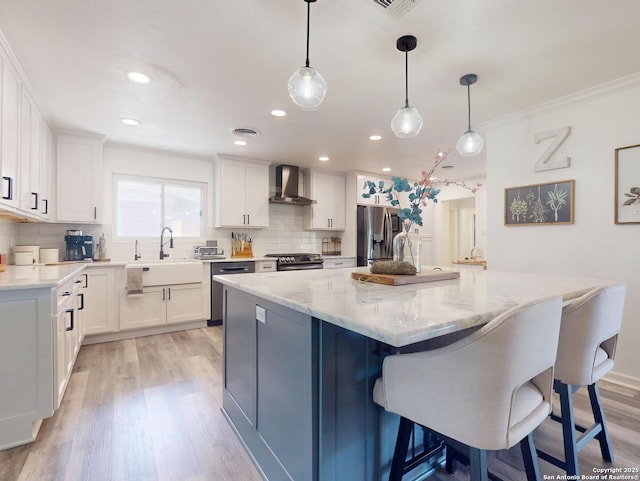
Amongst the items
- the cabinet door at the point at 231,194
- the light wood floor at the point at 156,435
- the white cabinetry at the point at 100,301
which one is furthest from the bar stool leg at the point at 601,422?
the white cabinetry at the point at 100,301

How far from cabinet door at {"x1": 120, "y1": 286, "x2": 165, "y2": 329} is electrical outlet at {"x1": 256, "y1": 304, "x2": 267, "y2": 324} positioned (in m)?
2.73

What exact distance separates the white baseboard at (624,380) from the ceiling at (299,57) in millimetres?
2320

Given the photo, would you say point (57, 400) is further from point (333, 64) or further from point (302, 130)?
point (302, 130)

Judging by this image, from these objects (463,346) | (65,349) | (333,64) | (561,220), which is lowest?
(65,349)

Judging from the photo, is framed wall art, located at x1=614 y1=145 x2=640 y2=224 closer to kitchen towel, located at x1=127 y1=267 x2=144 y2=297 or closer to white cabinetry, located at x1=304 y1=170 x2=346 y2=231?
white cabinetry, located at x1=304 y1=170 x2=346 y2=231

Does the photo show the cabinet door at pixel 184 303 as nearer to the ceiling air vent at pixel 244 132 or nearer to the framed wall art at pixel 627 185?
the ceiling air vent at pixel 244 132

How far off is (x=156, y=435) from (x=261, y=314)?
109cm

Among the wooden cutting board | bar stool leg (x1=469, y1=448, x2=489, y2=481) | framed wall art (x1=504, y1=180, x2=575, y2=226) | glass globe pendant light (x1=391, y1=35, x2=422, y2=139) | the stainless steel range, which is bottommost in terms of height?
bar stool leg (x1=469, y1=448, x2=489, y2=481)

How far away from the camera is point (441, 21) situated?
5.73 feet

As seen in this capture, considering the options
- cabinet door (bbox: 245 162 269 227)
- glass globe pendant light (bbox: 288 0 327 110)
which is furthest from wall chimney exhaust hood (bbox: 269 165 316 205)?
glass globe pendant light (bbox: 288 0 327 110)

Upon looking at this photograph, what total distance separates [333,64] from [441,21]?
72cm

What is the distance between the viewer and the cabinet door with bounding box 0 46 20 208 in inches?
77.2

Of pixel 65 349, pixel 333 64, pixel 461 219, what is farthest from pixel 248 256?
pixel 461 219

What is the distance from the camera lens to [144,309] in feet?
12.1
